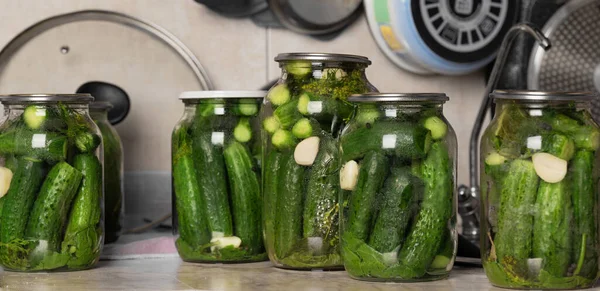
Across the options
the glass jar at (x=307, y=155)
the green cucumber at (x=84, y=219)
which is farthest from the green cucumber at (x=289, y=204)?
the green cucumber at (x=84, y=219)

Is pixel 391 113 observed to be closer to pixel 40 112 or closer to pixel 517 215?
pixel 517 215

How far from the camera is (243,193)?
130 cm

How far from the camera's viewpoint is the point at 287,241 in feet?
4.00

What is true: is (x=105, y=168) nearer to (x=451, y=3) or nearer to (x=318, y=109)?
(x=318, y=109)

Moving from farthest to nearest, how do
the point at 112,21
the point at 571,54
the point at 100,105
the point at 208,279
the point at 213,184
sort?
1. the point at 571,54
2. the point at 112,21
3. the point at 100,105
4. the point at 213,184
5. the point at 208,279

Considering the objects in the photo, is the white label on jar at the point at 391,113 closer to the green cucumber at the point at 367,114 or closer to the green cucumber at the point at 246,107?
the green cucumber at the point at 367,114

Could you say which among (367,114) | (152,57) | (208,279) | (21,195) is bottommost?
(208,279)

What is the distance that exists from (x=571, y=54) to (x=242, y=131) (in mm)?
675

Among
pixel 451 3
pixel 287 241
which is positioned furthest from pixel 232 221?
pixel 451 3

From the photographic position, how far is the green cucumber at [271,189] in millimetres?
1228

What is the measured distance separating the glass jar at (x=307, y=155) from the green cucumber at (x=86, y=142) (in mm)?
224

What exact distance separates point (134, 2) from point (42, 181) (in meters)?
0.48

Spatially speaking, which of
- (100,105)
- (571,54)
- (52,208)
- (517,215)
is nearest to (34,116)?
(52,208)

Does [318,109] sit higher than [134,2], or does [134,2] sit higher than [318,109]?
[134,2]
